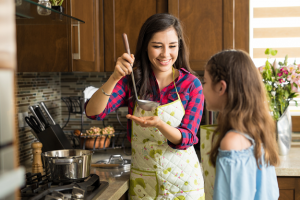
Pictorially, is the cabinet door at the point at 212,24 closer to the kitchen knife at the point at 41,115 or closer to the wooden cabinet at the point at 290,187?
the wooden cabinet at the point at 290,187

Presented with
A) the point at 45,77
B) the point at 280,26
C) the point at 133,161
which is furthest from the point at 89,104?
the point at 280,26

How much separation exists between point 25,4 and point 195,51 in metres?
1.21

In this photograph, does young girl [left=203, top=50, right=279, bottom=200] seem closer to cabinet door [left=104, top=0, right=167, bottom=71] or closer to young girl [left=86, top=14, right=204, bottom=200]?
young girl [left=86, top=14, right=204, bottom=200]

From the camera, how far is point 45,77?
2193mm

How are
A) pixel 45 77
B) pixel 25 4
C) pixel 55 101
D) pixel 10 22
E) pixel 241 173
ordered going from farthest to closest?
1. pixel 55 101
2. pixel 45 77
3. pixel 25 4
4. pixel 241 173
5. pixel 10 22

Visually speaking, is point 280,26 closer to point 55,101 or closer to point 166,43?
point 166,43

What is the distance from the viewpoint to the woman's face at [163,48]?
133 centimetres

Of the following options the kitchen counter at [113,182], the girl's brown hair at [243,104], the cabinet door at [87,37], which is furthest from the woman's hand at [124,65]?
the cabinet door at [87,37]

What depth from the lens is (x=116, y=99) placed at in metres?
1.37

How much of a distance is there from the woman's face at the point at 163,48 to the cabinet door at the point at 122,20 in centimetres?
63

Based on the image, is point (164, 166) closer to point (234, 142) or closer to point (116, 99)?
point (116, 99)

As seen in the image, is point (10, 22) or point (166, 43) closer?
point (10, 22)

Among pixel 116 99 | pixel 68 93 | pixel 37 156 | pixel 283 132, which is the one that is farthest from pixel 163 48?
pixel 68 93

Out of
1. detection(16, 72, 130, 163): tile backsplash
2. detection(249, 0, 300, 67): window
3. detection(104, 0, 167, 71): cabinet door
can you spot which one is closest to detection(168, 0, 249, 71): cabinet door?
detection(104, 0, 167, 71): cabinet door
